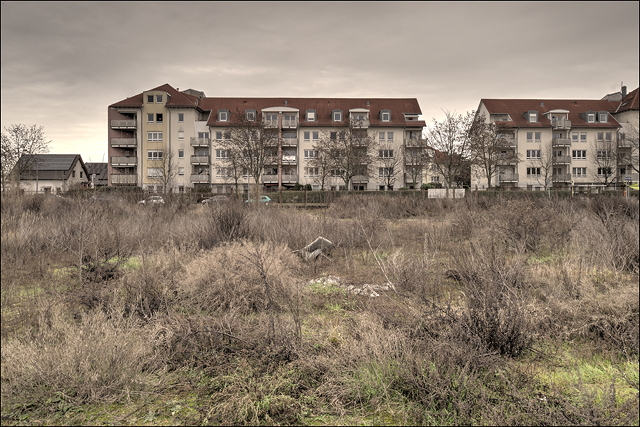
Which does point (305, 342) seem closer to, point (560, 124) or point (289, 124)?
point (289, 124)

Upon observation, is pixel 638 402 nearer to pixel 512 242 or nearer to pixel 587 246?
pixel 587 246

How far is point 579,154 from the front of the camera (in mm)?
59781

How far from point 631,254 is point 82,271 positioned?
9.61 metres

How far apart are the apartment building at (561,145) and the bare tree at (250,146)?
2799cm

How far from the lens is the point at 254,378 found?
3896 millimetres

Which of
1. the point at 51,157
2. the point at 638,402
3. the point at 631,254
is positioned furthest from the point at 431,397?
the point at 51,157

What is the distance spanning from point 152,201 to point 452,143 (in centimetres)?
3345

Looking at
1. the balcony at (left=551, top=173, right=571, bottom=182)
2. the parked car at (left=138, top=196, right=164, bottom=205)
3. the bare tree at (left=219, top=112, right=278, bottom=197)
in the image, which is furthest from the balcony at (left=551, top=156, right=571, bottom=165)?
the parked car at (left=138, top=196, right=164, bottom=205)

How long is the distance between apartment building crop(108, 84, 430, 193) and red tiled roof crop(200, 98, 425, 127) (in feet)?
0.52

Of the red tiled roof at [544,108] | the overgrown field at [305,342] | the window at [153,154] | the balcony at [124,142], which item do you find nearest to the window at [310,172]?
the window at [153,154]

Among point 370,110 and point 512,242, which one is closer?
point 512,242

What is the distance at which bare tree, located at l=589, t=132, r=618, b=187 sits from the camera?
55750 mm

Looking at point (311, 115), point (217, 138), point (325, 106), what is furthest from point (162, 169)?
point (325, 106)

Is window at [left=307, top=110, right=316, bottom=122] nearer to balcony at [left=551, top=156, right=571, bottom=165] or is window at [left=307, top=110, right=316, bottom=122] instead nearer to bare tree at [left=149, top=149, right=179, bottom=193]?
bare tree at [left=149, top=149, right=179, bottom=193]
